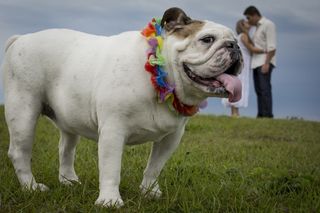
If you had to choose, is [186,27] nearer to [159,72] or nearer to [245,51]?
[159,72]

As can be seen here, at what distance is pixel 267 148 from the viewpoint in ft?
26.3

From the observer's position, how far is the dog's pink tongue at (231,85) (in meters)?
3.74

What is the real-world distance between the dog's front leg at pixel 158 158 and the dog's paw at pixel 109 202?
460mm

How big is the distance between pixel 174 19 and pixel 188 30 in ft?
0.58

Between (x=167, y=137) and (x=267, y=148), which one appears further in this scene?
(x=267, y=148)

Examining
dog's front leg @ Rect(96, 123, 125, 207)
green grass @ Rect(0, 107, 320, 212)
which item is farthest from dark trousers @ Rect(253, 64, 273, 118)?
dog's front leg @ Rect(96, 123, 125, 207)

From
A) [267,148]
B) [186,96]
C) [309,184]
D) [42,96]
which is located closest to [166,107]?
[186,96]

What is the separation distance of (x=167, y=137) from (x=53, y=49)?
130 centimetres

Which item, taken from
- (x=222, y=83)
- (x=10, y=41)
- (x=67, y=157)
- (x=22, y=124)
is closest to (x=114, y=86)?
(x=222, y=83)

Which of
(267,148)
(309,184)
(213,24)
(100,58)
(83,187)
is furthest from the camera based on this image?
(267,148)

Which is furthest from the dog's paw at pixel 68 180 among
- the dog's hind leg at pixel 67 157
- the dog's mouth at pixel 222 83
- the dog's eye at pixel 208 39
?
the dog's eye at pixel 208 39

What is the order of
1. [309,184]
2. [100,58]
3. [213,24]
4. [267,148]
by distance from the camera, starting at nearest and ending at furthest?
1. [213,24]
2. [100,58]
3. [309,184]
4. [267,148]

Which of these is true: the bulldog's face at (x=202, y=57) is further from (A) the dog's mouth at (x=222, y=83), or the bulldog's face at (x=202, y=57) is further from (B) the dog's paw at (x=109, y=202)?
(B) the dog's paw at (x=109, y=202)

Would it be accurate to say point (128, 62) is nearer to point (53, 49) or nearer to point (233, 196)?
point (53, 49)
